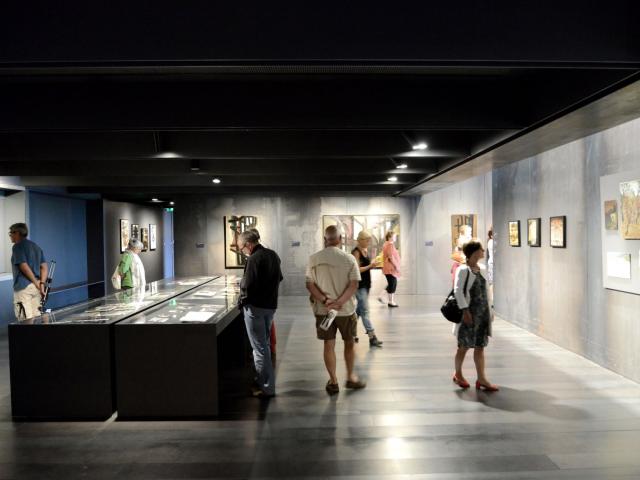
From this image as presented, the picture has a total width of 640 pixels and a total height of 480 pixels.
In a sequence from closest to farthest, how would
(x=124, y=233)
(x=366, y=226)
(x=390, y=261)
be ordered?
1. (x=390, y=261)
2. (x=366, y=226)
3. (x=124, y=233)

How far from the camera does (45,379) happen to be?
479cm

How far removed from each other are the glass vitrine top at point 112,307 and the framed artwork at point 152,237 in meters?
A: 10.8

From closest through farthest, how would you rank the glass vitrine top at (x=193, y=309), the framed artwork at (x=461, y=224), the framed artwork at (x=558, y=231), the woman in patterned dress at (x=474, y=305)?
the glass vitrine top at (x=193, y=309) < the woman in patterned dress at (x=474, y=305) < the framed artwork at (x=558, y=231) < the framed artwork at (x=461, y=224)

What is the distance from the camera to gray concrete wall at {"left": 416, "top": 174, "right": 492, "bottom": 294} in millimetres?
14461

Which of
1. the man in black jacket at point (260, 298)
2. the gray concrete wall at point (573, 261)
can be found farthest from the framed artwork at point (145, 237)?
the man in black jacket at point (260, 298)

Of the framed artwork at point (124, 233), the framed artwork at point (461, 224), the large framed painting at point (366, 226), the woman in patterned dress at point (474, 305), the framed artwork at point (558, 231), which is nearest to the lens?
the woman in patterned dress at point (474, 305)

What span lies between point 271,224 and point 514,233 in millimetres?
7591

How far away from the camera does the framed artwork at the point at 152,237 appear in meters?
18.3

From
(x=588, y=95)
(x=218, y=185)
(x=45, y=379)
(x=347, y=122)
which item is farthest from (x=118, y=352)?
(x=218, y=185)

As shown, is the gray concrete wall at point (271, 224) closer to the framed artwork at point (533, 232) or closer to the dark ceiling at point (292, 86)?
the dark ceiling at point (292, 86)

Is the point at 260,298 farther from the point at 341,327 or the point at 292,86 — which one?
the point at 292,86

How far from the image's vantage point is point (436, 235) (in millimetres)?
15039

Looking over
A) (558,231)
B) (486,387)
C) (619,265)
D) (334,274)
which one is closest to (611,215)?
(619,265)

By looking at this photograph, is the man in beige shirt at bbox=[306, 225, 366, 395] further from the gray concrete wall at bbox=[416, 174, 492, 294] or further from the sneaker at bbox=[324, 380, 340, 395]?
the gray concrete wall at bbox=[416, 174, 492, 294]
